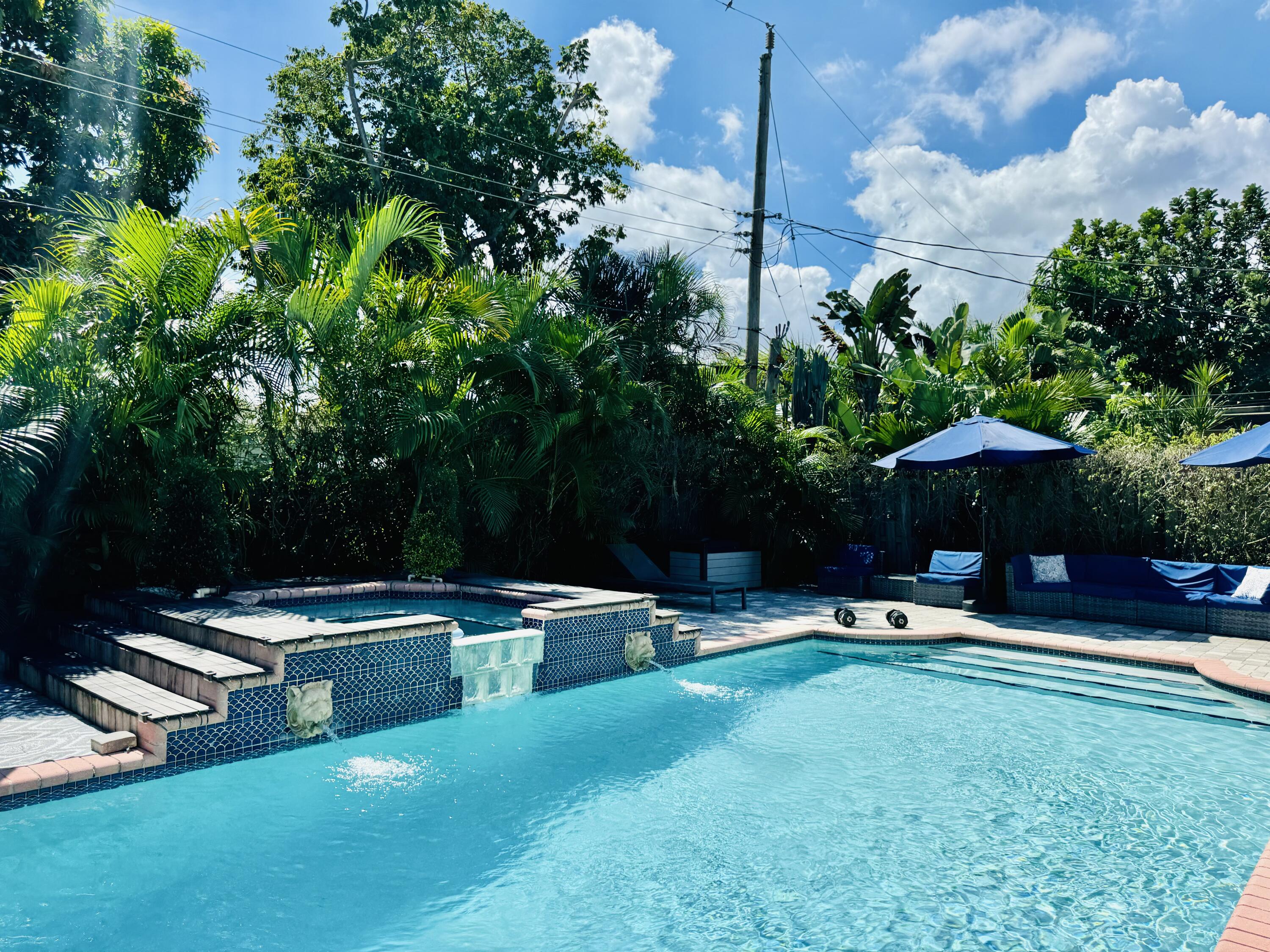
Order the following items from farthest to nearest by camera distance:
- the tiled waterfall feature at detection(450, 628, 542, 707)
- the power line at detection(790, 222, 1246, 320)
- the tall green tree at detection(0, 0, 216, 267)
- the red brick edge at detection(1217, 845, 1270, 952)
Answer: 1. the power line at detection(790, 222, 1246, 320)
2. the tall green tree at detection(0, 0, 216, 267)
3. the tiled waterfall feature at detection(450, 628, 542, 707)
4. the red brick edge at detection(1217, 845, 1270, 952)

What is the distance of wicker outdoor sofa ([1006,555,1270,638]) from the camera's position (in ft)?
29.3

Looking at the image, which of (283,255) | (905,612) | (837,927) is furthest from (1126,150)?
(837,927)

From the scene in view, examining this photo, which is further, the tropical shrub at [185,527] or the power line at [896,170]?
the power line at [896,170]

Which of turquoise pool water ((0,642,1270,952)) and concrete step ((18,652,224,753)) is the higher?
concrete step ((18,652,224,753))

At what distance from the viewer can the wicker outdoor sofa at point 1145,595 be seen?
352 inches

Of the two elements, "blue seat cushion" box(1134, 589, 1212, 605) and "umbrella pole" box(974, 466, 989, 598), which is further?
"umbrella pole" box(974, 466, 989, 598)

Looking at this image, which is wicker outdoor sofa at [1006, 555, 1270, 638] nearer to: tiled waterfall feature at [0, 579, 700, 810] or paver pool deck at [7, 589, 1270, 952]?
paver pool deck at [7, 589, 1270, 952]

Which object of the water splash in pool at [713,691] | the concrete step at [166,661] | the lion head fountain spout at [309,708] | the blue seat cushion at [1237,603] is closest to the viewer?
the concrete step at [166,661]

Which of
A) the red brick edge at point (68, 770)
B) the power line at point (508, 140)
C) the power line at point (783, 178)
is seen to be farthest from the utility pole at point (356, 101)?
the red brick edge at point (68, 770)

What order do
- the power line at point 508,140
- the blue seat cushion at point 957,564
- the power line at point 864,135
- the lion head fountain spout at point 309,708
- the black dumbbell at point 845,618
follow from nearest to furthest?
the lion head fountain spout at point 309,708 → the black dumbbell at point 845,618 → the blue seat cushion at point 957,564 → the power line at point 508,140 → the power line at point 864,135

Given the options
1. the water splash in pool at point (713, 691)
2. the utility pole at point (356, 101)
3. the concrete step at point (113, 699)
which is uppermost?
the utility pole at point (356, 101)

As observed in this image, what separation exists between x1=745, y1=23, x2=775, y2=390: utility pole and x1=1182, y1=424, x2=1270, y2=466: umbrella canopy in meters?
6.87

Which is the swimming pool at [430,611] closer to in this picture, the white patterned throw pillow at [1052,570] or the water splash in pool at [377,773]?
the water splash in pool at [377,773]

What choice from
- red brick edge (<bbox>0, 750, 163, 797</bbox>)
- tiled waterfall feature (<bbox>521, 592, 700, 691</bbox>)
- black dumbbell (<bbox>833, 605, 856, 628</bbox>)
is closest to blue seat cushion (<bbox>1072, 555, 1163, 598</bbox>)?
black dumbbell (<bbox>833, 605, 856, 628</bbox>)
